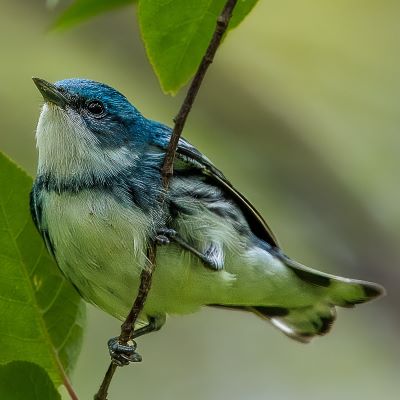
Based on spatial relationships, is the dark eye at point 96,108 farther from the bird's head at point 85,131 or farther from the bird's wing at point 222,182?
the bird's wing at point 222,182

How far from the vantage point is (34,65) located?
760 centimetres

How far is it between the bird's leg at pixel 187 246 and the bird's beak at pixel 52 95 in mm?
783

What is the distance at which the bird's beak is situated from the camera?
151 inches

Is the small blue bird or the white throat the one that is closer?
the small blue bird

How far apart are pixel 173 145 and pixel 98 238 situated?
811mm

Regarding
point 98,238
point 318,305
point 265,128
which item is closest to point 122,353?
point 98,238

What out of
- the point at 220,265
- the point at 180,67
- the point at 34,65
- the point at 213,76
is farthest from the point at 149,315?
the point at 34,65

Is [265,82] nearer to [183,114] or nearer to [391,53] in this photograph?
[391,53]

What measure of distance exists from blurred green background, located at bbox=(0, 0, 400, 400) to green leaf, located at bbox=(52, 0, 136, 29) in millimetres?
A: 2656

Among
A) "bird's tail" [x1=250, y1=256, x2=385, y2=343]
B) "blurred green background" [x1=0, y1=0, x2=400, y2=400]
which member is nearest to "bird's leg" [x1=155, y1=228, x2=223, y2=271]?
"bird's tail" [x1=250, y1=256, x2=385, y2=343]

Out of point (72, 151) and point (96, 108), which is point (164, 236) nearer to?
point (72, 151)

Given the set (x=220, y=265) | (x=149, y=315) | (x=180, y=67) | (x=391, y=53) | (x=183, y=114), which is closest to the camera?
(x=183, y=114)

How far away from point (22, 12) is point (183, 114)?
15.1ft

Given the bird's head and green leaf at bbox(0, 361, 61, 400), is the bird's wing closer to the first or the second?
the bird's head
